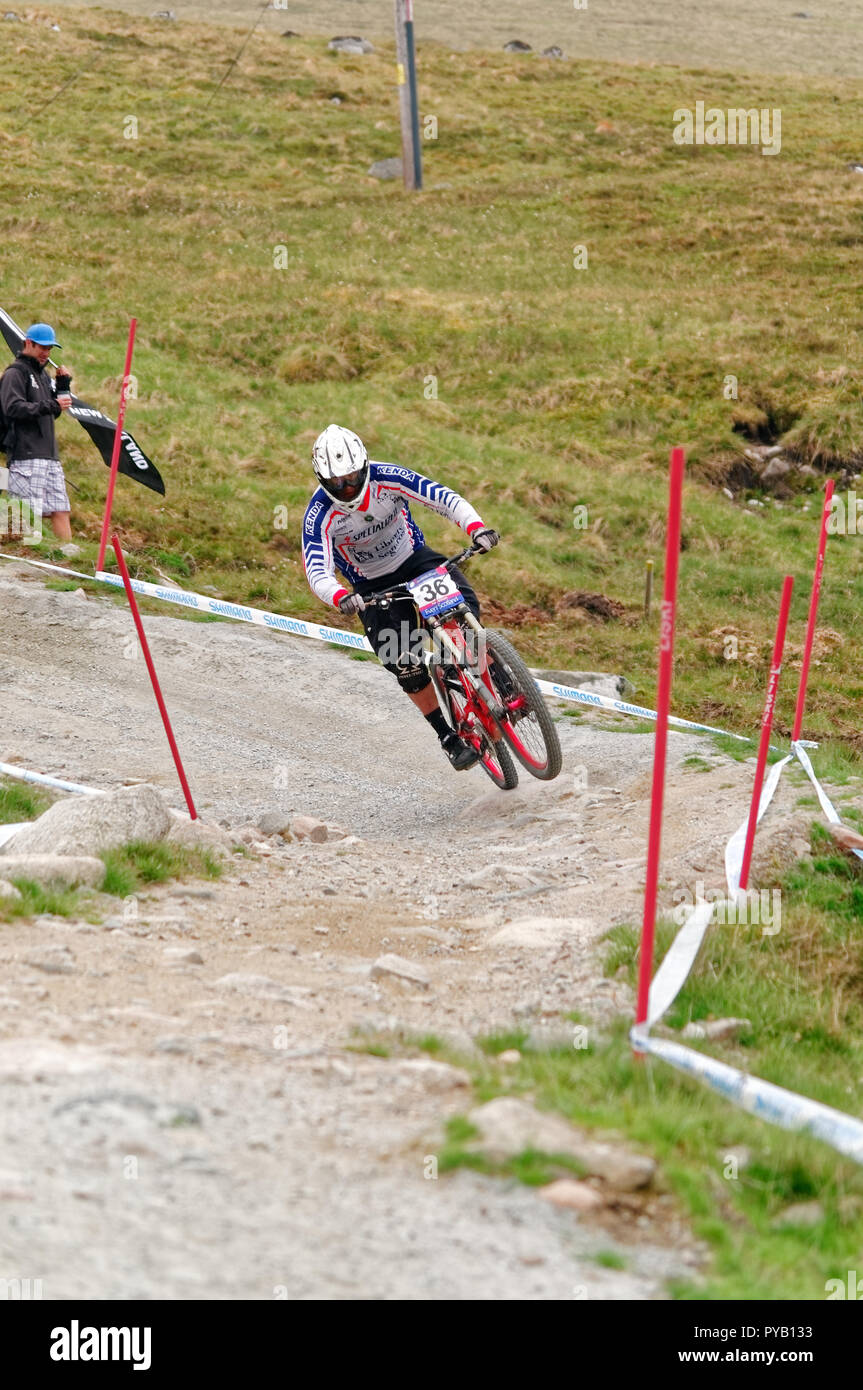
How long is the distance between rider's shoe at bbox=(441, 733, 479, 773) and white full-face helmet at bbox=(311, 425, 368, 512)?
1.80 metres

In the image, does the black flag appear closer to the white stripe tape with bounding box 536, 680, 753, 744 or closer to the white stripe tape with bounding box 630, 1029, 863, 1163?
the white stripe tape with bounding box 536, 680, 753, 744

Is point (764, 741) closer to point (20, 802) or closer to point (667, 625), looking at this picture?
point (667, 625)

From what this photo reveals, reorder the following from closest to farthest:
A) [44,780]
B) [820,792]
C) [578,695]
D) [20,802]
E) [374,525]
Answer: [20,802] → [820,792] → [44,780] → [374,525] → [578,695]

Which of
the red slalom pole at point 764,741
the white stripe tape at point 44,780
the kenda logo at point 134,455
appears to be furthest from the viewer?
the kenda logo at point 134,455

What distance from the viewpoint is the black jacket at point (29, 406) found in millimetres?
12906

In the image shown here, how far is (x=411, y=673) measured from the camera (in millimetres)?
9109

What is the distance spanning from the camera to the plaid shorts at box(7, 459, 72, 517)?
13.4 metres

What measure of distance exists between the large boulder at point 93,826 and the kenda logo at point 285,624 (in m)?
5.48

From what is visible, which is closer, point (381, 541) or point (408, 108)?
point (381, 541)

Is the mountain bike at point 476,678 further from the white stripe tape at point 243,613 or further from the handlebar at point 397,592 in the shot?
the white stripe tape at point 243,613

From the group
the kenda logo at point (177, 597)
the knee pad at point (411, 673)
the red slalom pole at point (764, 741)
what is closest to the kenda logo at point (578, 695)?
the knee pad at point (411, 673)
